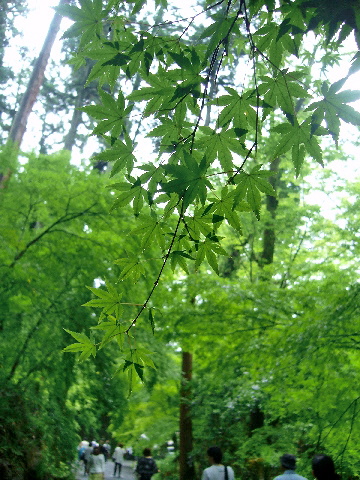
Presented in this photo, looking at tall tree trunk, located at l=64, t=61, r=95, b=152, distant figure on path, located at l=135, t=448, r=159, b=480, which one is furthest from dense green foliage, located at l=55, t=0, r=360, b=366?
tall tree trunk, located at l=64, t=61, r=95, b=152

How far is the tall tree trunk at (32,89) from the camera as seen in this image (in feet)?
28.7

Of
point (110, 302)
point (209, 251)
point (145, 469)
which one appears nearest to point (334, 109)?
point (209, 251)

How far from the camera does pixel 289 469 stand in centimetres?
423

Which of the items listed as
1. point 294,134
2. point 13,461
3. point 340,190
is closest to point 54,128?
point 340,190

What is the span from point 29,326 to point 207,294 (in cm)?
262

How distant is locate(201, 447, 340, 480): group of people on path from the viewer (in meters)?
3.27

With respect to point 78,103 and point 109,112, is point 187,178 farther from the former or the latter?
point 78,103

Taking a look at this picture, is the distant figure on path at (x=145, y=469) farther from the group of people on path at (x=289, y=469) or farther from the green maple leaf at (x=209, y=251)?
the green maple leaf at (x=209, y=251)

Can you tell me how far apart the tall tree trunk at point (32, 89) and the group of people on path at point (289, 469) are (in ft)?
21.6

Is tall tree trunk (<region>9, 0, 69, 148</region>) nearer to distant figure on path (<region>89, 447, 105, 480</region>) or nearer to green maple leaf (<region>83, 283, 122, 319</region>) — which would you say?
distant figure on path (<region>89, 447, 105, 480</region>)

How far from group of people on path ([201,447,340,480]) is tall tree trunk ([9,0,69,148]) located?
6.58m

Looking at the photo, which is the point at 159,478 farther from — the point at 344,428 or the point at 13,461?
the point at 344,428

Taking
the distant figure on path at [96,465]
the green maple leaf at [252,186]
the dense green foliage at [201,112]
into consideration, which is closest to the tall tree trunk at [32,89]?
the distant figure on path at [96,465]

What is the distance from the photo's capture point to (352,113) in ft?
3.90
